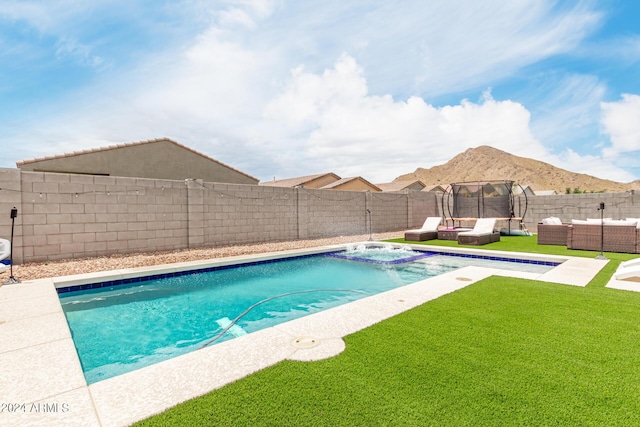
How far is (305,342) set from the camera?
3008 millimetres

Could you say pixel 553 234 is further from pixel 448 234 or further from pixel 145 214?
pixel 145 214

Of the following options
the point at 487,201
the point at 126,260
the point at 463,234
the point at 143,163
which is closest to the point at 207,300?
the point at 126,260

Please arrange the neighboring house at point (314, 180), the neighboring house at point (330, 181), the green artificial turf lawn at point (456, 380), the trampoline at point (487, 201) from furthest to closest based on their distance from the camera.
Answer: the neighboring house at point (314, 180) < the neighboring house at point (330, 181) < the trampoline at point (487, 201) < the green artificial turf lawn at point (456, 380)

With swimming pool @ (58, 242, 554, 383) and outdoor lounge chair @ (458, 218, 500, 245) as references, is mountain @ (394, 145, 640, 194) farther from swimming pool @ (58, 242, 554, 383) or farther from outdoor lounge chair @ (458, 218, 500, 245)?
swimming pool @ (58, 242, 554, 383)

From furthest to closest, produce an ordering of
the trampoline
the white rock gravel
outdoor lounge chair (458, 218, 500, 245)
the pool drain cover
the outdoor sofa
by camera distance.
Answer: the trampoline → outdoor lounge chair (458, 218, 500, 245) → the outdoor sofa → the white rock gravel → the pool drain cover

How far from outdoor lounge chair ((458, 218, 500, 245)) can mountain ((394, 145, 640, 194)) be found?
4946 centimetres

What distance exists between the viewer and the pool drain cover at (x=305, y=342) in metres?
2.93

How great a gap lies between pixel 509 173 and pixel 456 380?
82.1 m

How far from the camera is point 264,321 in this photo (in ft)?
15.5

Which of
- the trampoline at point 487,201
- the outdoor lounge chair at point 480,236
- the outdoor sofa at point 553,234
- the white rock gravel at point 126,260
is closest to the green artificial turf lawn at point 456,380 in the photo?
the white rock gravel at point 126,260

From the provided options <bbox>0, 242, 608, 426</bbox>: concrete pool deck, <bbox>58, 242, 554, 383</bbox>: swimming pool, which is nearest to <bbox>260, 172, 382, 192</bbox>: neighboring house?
<bbox>58, 242, 554, 383</bbox>: swimming pool

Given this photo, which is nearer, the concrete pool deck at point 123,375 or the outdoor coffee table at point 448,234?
the concrete pool deck at point 123,375

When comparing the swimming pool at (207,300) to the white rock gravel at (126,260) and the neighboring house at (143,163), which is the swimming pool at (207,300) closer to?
the white rock gravel at (126,260)

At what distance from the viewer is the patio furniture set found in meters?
11.0
